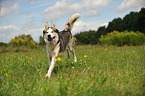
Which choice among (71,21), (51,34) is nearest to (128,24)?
(71,21)

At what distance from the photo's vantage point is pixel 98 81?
2857 mm

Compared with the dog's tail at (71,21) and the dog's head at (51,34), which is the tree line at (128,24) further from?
the dog's head at (51,34)

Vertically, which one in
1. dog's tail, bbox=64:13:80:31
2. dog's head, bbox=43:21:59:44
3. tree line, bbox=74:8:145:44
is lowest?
dog's head, bbox=43:21:59:44

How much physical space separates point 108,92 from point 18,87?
171cm

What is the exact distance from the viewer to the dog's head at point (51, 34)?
366 cm

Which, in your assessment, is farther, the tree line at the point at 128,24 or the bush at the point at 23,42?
the tree line at the point at 128,24

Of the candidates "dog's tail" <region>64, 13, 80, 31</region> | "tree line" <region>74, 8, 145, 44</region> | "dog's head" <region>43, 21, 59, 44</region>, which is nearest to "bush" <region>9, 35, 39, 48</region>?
"tree line" <region>74, 8, 145, 44</region>

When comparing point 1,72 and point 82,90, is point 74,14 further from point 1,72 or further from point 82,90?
point 82,90

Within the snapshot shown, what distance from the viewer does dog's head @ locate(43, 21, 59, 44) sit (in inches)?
144

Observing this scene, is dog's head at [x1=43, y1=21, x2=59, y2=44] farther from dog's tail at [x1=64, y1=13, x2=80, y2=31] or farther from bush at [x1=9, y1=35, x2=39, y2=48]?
bush at [x1=9, y1=35, x2=39, y2=48]

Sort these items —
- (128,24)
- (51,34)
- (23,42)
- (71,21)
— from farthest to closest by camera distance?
(128,24), (23,42), (71,21), (51,34)

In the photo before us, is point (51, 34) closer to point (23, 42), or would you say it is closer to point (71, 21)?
point (71, 21)

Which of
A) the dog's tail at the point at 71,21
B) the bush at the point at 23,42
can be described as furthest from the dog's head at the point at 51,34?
the bush at the point at 23,42

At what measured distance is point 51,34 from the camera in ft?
12.0
